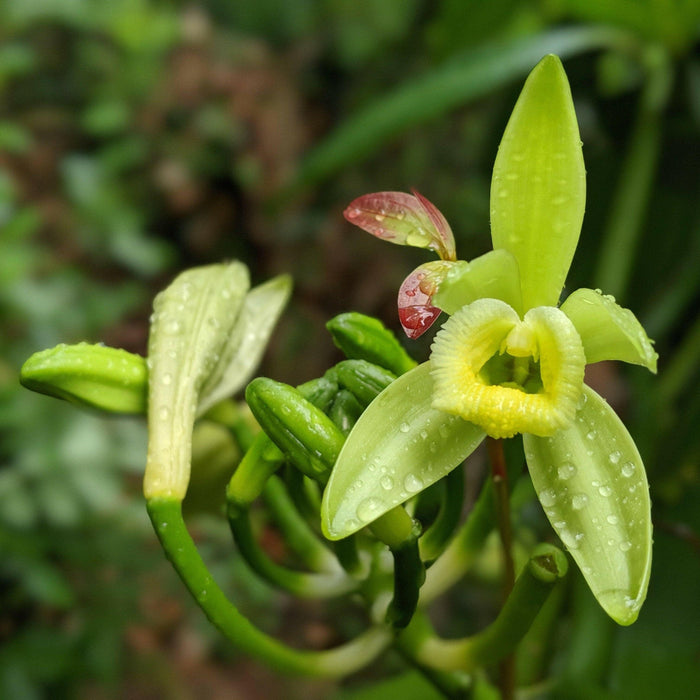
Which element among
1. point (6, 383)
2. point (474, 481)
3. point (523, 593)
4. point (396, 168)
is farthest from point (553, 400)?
point (396, 168)

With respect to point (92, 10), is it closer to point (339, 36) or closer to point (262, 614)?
point (339, 36)

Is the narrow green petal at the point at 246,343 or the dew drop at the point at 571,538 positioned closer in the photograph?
the dew drop at the point at 571,538

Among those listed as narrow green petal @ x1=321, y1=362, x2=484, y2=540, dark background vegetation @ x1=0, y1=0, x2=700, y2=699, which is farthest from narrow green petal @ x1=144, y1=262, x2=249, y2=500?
dark background vegetation @ x1=0, y1=0, x2=700, y2=699

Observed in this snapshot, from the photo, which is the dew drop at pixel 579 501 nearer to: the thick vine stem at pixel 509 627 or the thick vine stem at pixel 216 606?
the thick vine stem at pixel 509 627

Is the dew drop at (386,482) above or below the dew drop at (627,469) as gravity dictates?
above

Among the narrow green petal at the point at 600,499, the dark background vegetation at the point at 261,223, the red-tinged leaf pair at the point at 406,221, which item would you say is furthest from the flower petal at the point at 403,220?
the dark background vegetation at the point at 261,223

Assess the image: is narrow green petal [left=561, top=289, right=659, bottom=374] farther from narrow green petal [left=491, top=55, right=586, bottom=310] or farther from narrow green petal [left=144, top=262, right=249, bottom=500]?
narrow green petal [left=144, top=262, right=249, bottom=500]
